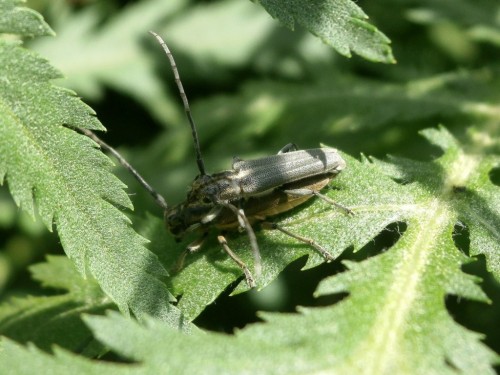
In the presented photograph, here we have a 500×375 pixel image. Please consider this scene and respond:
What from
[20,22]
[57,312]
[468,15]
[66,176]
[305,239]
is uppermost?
[20,22]

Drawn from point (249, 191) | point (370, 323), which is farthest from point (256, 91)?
point (370, 323)

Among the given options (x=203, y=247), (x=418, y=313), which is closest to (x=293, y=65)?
(x=203, y=247)

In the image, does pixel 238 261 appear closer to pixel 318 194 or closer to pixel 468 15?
pixel 318 194

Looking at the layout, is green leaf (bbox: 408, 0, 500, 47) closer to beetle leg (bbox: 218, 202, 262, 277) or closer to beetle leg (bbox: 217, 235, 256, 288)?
beetle leg (bbox: 218, 202, 262, 277)

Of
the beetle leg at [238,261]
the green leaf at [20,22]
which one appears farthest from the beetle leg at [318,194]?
the green leaf at [20,22]

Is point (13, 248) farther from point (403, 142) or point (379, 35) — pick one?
point (379, 35)

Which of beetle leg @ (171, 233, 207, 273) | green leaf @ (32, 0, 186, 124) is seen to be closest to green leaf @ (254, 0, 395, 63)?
beetle leg @ (171, 233, 207, 273)

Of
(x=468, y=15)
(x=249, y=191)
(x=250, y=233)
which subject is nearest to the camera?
(x=250, y=233)

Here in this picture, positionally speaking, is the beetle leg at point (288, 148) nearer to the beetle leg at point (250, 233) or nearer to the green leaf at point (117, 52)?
the beetle leg at point (250, 233)
